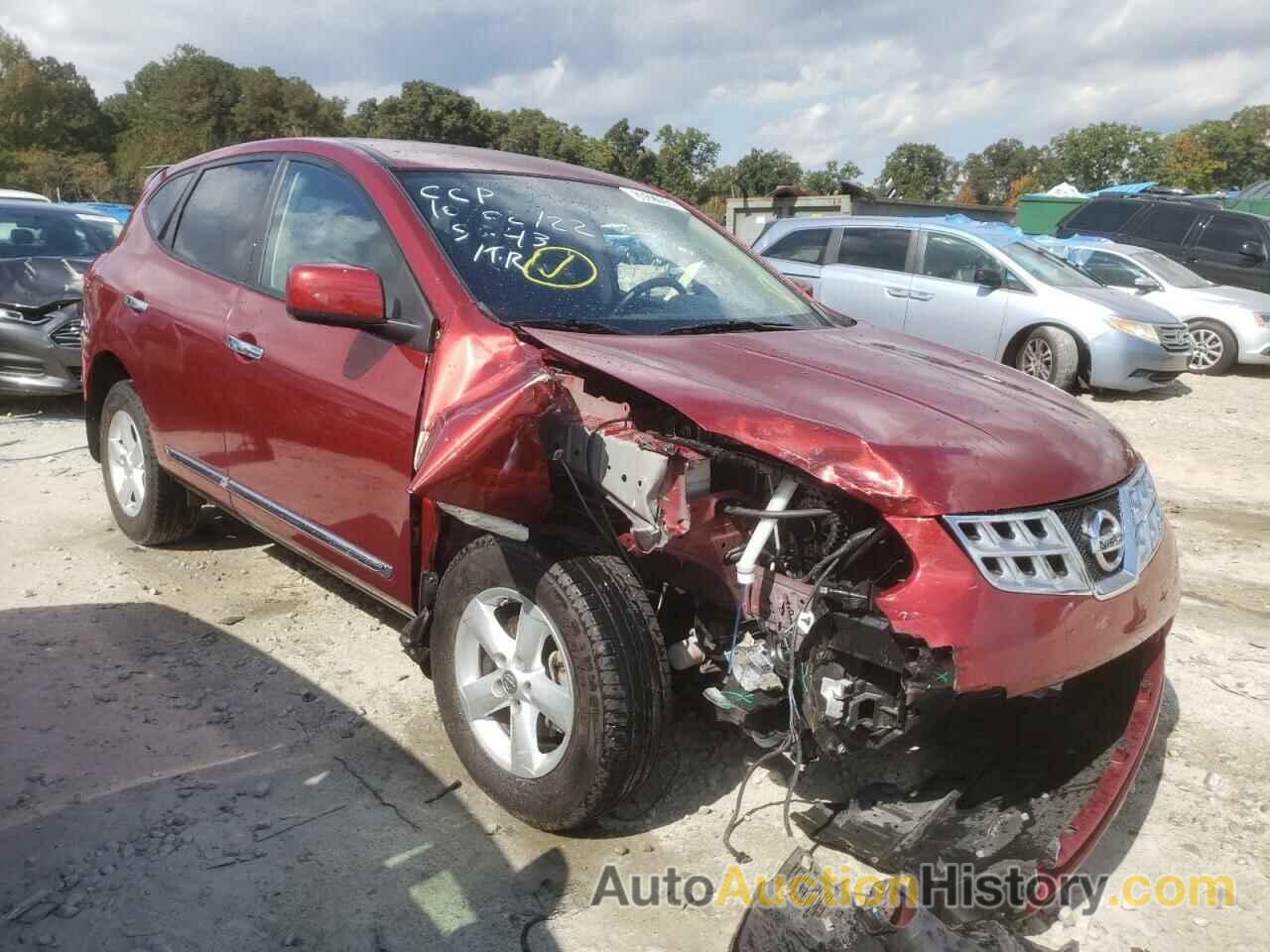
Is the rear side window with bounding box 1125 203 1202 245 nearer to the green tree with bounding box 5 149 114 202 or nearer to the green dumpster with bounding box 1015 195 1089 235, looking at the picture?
the green dumpster with bounding box 1015 195 1089 235

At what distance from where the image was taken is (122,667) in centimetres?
335

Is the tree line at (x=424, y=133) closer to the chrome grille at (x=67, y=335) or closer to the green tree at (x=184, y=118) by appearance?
the green tree at (x=184, y=118)

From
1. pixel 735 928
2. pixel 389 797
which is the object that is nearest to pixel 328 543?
pixel 389 797

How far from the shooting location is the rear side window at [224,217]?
3.48 meters

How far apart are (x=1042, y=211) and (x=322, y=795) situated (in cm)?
1945

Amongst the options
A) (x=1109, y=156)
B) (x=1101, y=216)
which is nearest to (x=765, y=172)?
(x=1109, y=156)

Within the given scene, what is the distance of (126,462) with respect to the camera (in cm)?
435

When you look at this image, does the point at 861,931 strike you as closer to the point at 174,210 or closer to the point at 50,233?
the point at 174,210

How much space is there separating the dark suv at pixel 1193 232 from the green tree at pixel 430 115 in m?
51.1

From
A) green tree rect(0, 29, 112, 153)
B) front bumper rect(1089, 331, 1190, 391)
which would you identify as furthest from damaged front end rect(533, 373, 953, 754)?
green tree rect(0, 29, 112, 153)

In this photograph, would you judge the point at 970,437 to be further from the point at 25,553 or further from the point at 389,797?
the point at 25,553

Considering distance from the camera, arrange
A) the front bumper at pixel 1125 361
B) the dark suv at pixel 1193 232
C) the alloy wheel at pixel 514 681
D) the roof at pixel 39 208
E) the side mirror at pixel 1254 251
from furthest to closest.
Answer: the dark suv at pixel 1193 232
the side mirror at pixel 1254 251
the front bumper at pixel 1125 361
the roof at pixel 39 208
the alloy wheel at pixel 514 681

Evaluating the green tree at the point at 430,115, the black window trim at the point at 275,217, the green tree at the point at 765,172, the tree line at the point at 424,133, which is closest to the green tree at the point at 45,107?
the tree line at the point at 424,133

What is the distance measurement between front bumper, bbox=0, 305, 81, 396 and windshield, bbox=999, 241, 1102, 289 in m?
7.98
